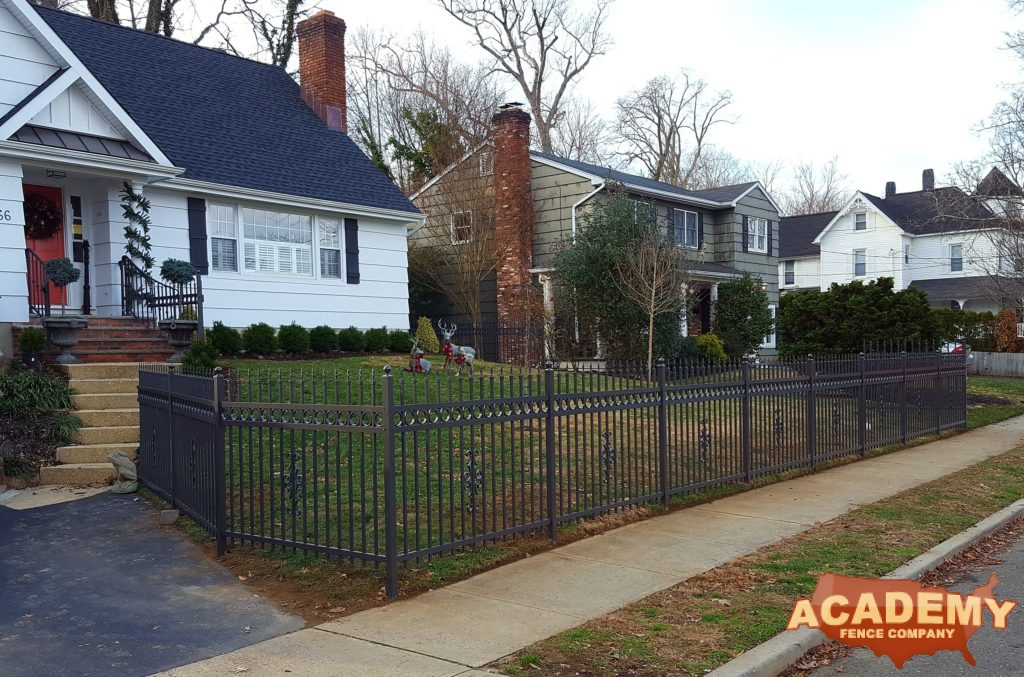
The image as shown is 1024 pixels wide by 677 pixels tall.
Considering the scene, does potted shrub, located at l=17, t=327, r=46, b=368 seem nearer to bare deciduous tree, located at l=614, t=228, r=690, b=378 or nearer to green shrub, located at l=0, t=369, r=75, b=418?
green shrub, located at l=0, t=369, r=75, b=418

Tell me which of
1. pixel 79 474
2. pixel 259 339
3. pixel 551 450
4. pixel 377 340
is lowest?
pixel 79 474

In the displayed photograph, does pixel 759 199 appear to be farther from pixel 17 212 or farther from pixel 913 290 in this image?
pixel 17 212

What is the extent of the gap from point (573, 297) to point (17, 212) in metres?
12.1

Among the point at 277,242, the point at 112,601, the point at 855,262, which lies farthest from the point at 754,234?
the point at 112,601

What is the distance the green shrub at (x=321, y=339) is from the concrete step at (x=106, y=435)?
7323 mm

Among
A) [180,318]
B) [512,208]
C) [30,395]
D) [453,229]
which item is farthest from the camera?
[453,229]

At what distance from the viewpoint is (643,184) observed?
91.5 ft

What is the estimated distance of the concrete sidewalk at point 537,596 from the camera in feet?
16.2

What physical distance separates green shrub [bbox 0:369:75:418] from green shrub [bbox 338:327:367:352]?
24.9 feet

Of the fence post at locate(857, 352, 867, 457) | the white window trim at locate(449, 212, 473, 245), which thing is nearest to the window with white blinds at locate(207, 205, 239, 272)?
the white window trim at locate(449, 212, 473, 245)

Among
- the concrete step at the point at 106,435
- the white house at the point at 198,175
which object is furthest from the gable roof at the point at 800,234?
the concrete step at the point at 106,435

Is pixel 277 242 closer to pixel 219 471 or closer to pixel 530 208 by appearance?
pixel 530 208

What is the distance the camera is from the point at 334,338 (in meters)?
18.2

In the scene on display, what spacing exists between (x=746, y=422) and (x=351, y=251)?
38.3 ft
